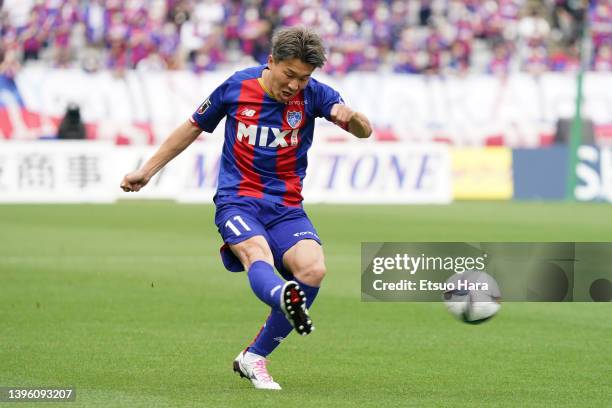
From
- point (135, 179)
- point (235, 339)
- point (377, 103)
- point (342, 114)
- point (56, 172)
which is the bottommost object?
point (377, 103)

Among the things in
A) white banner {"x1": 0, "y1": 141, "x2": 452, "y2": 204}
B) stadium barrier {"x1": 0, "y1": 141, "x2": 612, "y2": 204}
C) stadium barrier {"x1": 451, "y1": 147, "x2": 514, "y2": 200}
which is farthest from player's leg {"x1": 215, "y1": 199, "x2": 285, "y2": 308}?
stadium barrier {"x1": 451, "y1": 147, "x2": 514, "y2": 200}

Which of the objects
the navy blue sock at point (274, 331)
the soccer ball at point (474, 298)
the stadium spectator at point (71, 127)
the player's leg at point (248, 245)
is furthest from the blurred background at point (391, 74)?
the player's leg at point (248, 245)

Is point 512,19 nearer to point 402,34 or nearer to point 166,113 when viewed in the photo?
point 402,34

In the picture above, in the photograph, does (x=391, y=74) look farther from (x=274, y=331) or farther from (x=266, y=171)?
(x=274, y=331)

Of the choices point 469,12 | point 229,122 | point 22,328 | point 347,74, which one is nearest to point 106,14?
point 347,74

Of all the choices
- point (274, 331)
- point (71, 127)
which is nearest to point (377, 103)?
point (71, 127)

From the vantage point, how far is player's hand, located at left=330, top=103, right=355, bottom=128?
23.2 feet

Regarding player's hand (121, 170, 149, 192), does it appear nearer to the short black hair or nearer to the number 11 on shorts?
the number 11 on shorts

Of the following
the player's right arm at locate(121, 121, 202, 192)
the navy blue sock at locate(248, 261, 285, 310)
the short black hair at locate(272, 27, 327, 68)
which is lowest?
the navy blue sock at locate(248, 261, 285, 310)

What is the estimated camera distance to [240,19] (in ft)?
109

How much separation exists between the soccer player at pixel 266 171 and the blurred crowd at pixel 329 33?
23.6 meters

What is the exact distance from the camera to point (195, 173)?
2483 cm

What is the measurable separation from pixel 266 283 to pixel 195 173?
18.1m

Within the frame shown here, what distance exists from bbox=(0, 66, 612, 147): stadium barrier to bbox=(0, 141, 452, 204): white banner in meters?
4.34
